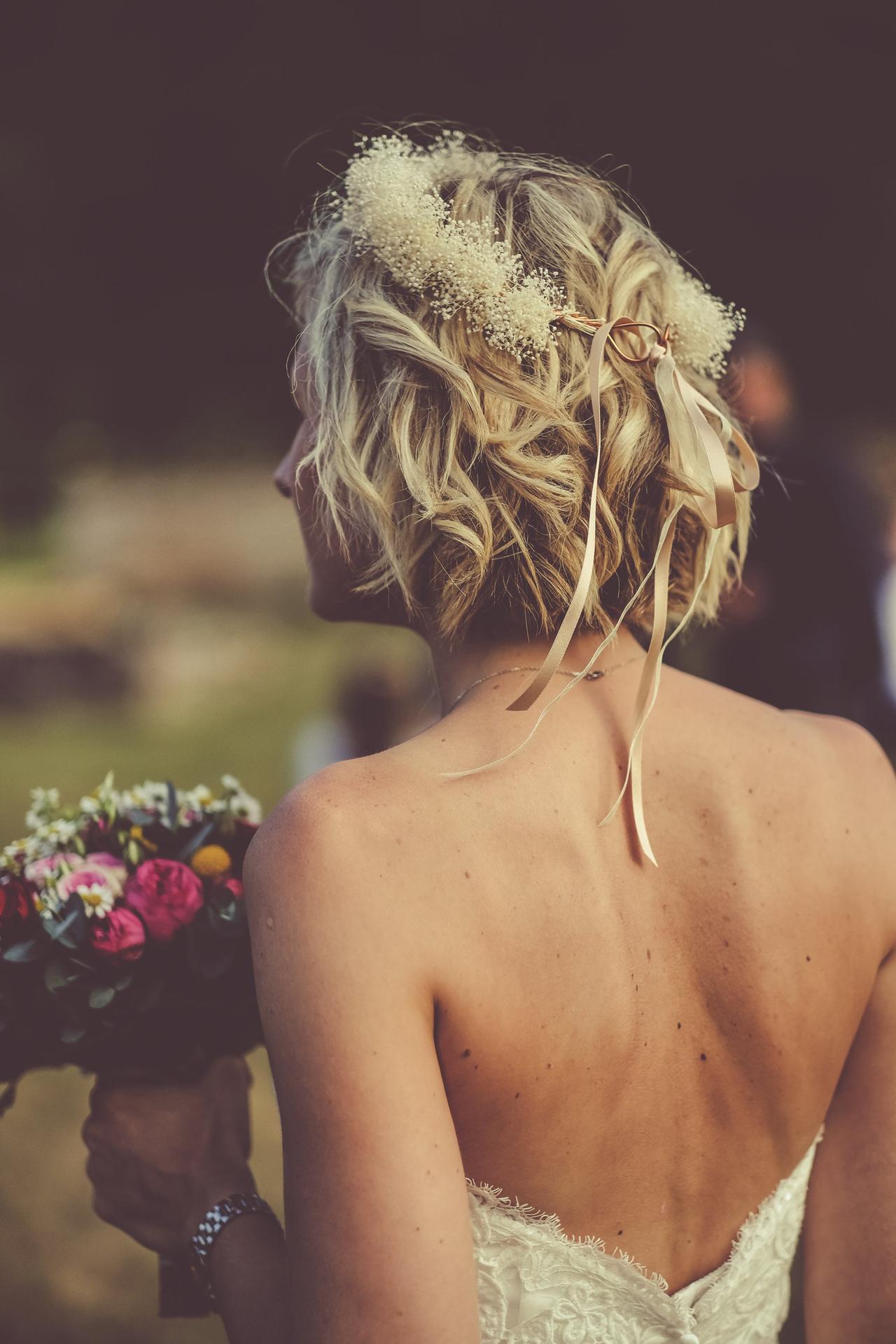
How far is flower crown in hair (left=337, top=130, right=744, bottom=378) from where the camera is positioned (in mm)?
1182

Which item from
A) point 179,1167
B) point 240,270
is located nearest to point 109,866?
point 179,1167

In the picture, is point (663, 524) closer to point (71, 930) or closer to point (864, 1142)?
point (864, 1142)

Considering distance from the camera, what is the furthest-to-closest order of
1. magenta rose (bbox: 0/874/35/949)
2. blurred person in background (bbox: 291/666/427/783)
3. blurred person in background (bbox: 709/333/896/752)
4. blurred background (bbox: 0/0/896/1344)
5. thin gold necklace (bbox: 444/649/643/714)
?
blurred background (bbox: 0/0/896/1344) < blurred person in background (bbox: 291/666/427/783) < blurred person in background (bbox: 709/333/896/752) < magenta rose (bbox: 0/874/35/949) < thin gold necklace (bbox: 444/649/643/714)

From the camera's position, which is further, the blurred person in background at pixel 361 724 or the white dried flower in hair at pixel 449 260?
the blurred person in background at pixel 361 724

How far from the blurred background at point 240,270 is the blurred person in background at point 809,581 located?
8.15 feet

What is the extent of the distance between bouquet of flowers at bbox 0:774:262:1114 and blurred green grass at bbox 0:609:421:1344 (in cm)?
187

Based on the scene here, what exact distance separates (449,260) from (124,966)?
1.01m

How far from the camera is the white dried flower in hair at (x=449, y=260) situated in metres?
1.18

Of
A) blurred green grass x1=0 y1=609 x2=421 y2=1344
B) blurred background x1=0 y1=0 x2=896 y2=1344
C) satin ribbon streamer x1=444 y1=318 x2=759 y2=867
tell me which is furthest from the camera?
blurred background x1=0 y1=0 x2=896 y2=1344

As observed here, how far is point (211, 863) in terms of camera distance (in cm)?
157

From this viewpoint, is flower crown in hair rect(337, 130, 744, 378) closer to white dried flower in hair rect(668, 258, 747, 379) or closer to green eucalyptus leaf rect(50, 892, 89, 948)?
white dried flower in hair rect(668, 258, 747, 379)

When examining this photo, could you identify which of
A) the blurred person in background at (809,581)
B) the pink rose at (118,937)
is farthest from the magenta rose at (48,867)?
the blurred person in background at (809,581)

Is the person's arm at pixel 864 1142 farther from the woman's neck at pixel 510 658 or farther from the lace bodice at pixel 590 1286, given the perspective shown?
the woman's neck at pixel 510 658

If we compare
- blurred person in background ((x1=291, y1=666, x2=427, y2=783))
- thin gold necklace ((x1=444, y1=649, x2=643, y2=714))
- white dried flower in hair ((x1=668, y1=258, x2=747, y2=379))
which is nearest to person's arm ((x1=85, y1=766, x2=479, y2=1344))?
thin gold necklace ((x1=444, y1=649, x2=643, y2=714))
